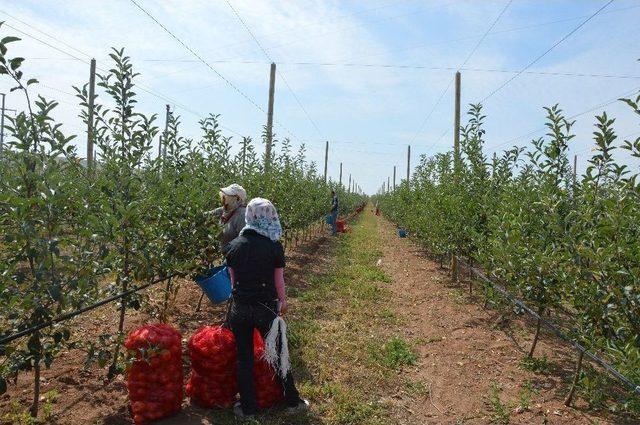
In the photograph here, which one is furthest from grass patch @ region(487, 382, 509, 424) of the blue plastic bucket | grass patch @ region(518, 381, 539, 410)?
the blue plastic bucket

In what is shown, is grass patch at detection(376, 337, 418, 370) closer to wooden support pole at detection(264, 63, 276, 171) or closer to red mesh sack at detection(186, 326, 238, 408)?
red mesh sack at detection(186, 326, 238, 408)

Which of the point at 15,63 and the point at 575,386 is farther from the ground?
the point at 15,63

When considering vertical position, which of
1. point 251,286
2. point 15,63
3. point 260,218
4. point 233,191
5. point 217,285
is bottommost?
point 217,285

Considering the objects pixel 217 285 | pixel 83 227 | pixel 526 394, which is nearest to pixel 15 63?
pixel 83 227

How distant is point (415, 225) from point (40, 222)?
11749 mm

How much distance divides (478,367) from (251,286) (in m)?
3.01

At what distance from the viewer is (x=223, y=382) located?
3957 millimetres

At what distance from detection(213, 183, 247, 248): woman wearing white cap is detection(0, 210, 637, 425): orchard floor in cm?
153

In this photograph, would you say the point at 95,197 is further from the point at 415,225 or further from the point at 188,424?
the point at 415,225

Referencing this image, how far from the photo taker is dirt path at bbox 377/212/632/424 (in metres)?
4.27

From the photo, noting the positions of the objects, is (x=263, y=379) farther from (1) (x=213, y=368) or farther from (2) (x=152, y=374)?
(2) (x=152, y=374)

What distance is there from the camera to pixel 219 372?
3.91m

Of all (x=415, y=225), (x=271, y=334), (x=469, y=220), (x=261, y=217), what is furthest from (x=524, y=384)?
(x=415, y=225)

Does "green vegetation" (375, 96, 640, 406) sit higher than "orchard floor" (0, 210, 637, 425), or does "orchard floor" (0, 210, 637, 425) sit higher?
"green vegetation" (375, 96, 640, 406)
